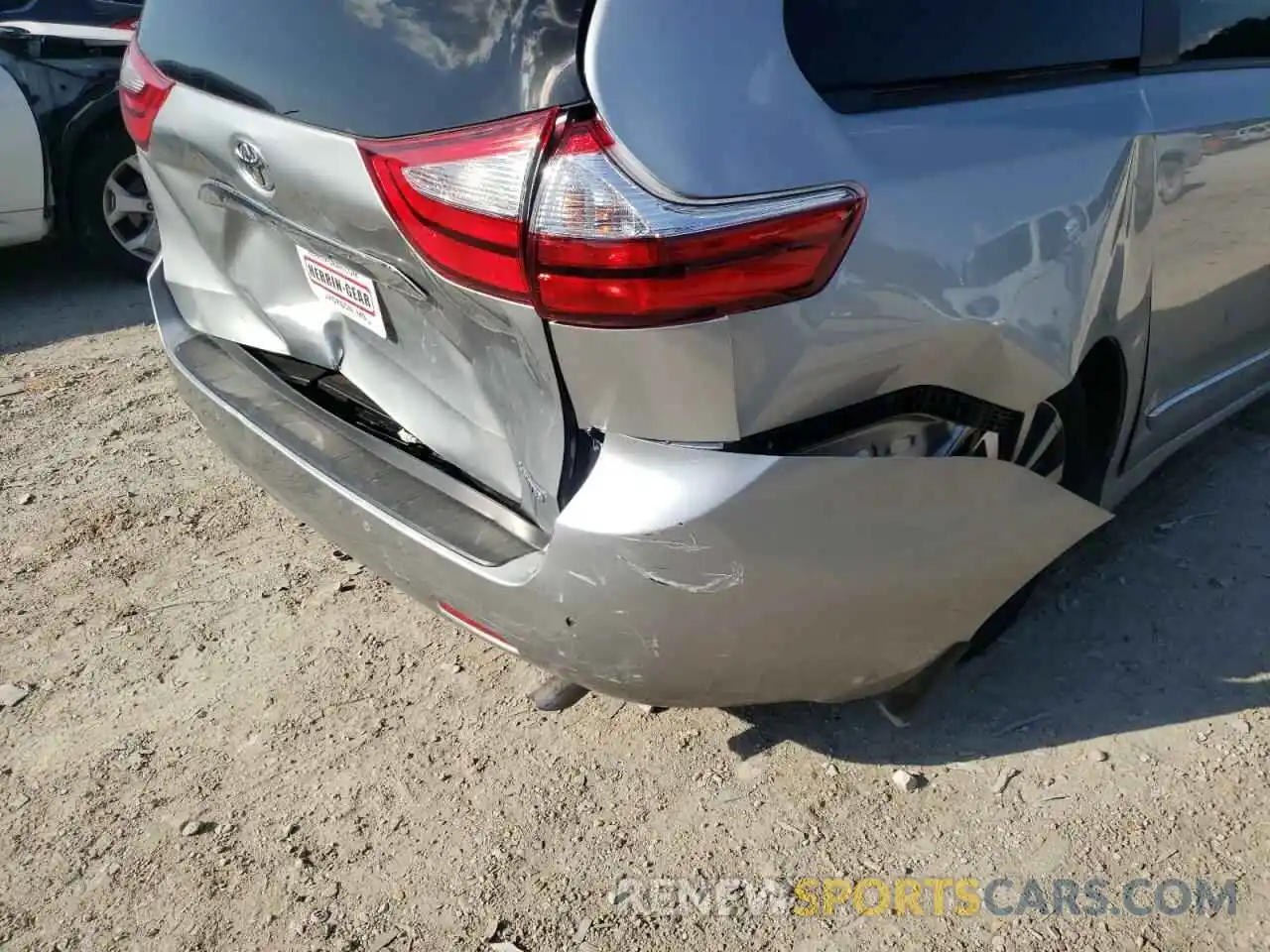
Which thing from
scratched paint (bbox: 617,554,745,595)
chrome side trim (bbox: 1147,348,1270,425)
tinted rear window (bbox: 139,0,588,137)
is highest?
tinted rear window (bbox: 139,0,588,137)

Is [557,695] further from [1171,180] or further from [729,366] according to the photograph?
[1171,180]

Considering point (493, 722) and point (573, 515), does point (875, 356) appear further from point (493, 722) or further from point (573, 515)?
point (493, 722)

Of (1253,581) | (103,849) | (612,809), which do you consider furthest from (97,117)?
(1253,581)

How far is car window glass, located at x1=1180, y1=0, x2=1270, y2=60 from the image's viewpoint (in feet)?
8.31

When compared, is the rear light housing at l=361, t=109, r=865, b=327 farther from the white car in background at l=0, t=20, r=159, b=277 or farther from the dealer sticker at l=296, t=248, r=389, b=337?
the white car in background at l=0, t=20, r=159, b=277

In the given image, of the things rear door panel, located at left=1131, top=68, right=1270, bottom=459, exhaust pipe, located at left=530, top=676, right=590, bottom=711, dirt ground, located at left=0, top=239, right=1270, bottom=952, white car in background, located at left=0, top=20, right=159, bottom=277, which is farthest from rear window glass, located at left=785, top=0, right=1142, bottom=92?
white car in background, located at left=0, top=20, right=159, bottom=277

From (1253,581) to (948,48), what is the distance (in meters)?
1.74

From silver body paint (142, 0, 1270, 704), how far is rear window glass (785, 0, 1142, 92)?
0.21 feet

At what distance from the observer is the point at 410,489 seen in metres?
2.17

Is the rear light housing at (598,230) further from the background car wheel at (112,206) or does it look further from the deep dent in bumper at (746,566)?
the background car wheel at (112,206)

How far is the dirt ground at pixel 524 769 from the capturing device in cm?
218

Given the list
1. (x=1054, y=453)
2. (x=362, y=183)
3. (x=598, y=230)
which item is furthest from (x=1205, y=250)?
(x=362, y=183)

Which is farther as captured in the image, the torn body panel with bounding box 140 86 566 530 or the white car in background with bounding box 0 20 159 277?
the white car in background with bounding box 0 20 159 277

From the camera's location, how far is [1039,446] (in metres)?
2.27
